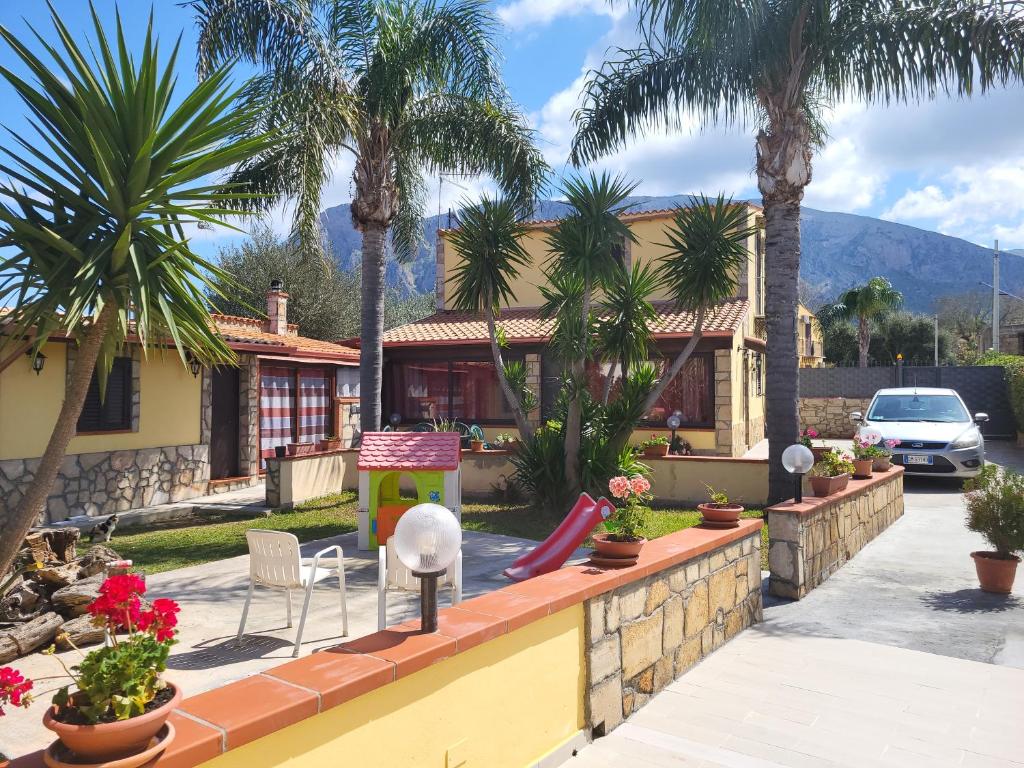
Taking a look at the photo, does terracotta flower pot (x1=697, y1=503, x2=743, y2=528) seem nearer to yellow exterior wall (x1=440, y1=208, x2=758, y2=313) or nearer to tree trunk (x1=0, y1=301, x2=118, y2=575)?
tree trunk (x1=0, y1=301, x2=118, y2=575)

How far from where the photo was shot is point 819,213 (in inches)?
7534

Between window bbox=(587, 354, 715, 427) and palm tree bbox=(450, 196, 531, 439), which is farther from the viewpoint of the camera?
window bbox=(587, 354, 715, 427)

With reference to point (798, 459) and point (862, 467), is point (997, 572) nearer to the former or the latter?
point (798, 459)

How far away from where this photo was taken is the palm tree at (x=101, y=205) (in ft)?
13.3

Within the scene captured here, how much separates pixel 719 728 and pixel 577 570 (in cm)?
119

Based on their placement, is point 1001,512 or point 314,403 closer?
point 1001,512

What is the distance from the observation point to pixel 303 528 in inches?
411

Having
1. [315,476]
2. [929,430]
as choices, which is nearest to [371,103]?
[315,476]

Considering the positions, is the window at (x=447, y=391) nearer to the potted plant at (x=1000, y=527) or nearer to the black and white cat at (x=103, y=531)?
the black and white cat at (x=103, y=531)

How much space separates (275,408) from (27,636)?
34.3ft

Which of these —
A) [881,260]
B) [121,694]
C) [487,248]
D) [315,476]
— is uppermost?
→ [881,260]

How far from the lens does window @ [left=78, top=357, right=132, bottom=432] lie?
11.7m

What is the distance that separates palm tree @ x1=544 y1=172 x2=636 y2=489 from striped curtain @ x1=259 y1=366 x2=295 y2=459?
7.12 meters

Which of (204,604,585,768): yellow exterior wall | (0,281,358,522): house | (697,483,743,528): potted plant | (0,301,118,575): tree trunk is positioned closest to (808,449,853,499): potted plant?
(697,483,743,528): potted plant
